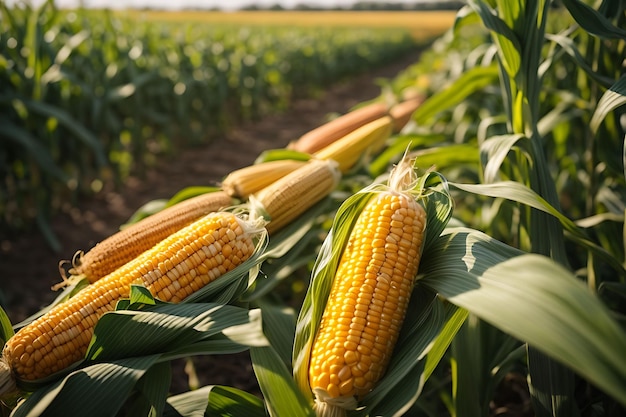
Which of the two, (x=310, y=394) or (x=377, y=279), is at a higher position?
(x=377, y=279)

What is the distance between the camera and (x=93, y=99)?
4207 millimetres

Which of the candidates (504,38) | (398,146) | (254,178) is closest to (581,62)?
(504,38)

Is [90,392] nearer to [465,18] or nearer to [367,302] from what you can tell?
[367,302]

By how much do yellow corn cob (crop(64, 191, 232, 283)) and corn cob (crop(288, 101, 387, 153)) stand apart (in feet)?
4.08

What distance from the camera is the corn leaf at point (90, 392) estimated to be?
4.18 ft

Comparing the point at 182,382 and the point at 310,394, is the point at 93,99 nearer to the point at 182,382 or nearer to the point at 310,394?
the point at 182,382

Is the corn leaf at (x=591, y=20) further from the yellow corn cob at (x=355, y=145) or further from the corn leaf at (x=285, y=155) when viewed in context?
A: the corn leaf at (x=285, y=155)

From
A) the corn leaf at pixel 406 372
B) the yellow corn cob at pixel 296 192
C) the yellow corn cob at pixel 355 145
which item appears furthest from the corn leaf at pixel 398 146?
the corn leaf at pixel 406 372

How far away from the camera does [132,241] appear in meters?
1.93

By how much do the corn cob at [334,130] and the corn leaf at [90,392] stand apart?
2085 mm

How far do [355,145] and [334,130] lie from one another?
0.47m

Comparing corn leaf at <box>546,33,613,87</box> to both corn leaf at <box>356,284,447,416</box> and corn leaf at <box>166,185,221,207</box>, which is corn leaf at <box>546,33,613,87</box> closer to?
corn leaf at <box>356,284,447,416</box>

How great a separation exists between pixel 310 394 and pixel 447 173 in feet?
7.70

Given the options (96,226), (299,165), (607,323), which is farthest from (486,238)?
(96,226)
